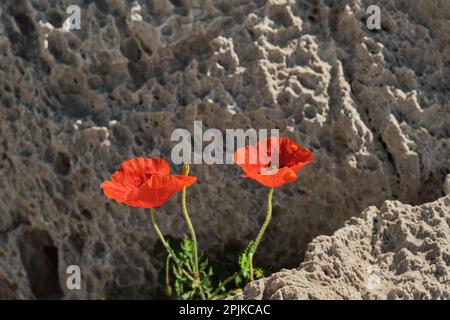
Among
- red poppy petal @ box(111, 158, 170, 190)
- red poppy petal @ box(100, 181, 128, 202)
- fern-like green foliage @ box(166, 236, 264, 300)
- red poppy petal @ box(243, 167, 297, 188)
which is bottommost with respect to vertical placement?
fern-like green foliage @ box(166, 236, 264, 300)

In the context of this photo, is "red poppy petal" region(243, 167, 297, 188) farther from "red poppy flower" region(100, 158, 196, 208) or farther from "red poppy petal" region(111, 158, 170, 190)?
"red poppy petal" region(111, 158, 170, 190)

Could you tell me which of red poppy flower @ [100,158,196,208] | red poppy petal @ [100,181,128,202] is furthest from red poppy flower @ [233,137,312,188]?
red poppy petal @ [100,181,128,202]

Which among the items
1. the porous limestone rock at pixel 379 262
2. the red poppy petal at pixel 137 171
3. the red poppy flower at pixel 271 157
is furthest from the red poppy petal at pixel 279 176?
the red poppy petal at pixel 137 171

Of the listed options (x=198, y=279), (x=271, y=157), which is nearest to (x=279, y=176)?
(x=271, y=157)

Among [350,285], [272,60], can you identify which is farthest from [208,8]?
[350,285]

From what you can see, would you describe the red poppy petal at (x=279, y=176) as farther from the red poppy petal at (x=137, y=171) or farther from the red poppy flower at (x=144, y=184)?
the red poppy petal at (x=137, y=171)

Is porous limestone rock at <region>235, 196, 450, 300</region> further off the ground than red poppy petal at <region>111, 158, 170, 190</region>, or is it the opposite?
red poppy petal at <region>111, 158, 170, 190</region>

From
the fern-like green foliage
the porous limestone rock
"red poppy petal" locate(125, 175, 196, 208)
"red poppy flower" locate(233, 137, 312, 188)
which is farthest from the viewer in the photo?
the fern-like green foliage
